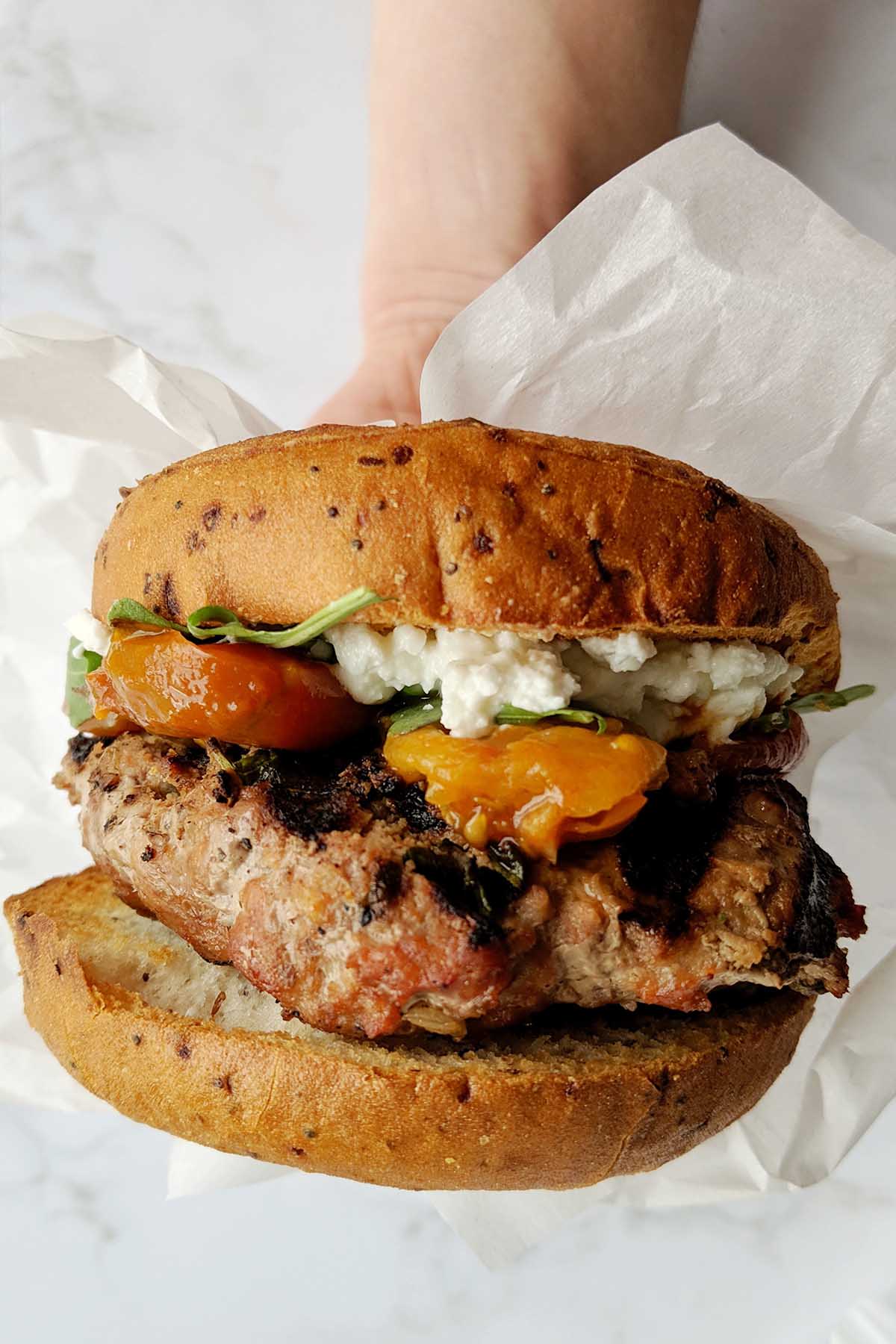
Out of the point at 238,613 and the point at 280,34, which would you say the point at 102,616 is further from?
the point at 280,34

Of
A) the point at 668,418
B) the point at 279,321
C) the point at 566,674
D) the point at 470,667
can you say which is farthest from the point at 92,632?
the point at 279,321

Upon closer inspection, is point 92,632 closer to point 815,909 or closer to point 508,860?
point 508,860

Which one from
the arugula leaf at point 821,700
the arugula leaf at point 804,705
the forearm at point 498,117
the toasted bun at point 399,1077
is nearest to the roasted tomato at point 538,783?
the toasted bun at point 399,1077

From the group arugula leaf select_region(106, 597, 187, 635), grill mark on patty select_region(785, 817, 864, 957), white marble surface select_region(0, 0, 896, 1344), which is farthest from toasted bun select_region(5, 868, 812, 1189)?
white marble surface select_region(0, 0, 896, 1344)

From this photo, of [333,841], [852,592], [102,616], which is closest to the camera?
[333,841]

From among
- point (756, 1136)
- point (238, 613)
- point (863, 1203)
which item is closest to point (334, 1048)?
point (238, 613)

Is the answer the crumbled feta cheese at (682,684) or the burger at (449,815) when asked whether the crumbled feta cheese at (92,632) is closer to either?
the burger at (449,815)
